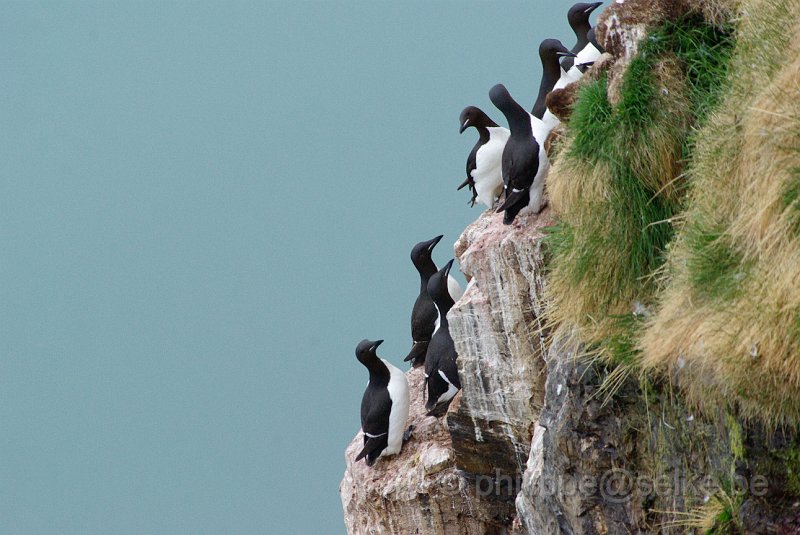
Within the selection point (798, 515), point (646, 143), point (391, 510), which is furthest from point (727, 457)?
point (391, 510)

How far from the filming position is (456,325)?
6.61 m

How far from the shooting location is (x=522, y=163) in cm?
648

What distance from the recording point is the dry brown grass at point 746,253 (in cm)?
372

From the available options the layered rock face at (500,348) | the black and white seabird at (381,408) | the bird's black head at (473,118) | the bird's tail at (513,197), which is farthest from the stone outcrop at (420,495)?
the bird's black head at (473,118)

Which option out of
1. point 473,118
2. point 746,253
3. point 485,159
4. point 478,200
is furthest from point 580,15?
point 746,253

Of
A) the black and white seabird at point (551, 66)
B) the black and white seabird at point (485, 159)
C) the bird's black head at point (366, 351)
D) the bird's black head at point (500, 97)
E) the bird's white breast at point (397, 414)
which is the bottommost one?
the bird's white breast at point (397, 414)

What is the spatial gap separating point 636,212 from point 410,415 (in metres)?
3.44

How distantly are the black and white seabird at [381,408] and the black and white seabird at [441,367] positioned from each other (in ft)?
0.80

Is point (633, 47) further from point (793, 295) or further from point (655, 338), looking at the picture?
point (793, 295)

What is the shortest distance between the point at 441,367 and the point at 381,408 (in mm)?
636

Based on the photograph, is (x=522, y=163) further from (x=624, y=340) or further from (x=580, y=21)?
(x=580, y=21)

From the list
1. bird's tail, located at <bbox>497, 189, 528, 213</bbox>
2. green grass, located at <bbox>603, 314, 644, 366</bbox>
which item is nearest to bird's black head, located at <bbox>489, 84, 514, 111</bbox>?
bird's tail, located at <bbox>497, 189, 528, 213</bbox>

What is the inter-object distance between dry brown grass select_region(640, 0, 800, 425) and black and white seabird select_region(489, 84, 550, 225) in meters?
1.85

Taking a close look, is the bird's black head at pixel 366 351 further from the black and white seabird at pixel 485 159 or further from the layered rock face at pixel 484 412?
the black and white seabird at pixel 485 159
